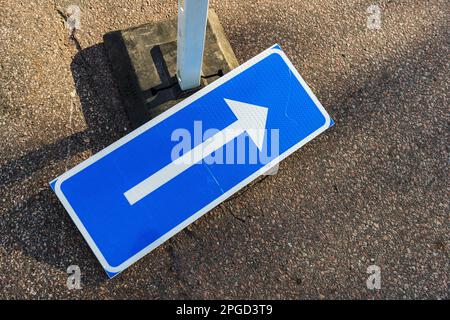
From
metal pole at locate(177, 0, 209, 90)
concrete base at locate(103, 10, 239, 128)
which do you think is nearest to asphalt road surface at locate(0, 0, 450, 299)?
concrete base at locate(103, 10, 239, 128)

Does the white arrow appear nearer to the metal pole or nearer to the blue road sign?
the blue road sign

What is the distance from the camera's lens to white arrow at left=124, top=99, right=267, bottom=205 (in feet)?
7.86

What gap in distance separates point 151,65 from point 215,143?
62cm

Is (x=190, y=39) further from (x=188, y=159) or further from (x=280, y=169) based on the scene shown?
(x=280, y=169)

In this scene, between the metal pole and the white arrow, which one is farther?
the white arrow

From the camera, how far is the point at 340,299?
7.98ft

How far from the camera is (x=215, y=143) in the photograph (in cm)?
249

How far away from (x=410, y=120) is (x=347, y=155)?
0.49m

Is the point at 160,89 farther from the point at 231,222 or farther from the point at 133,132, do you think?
the point at 231,222

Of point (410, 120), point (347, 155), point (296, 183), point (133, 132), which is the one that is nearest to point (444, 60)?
point (410, 120)

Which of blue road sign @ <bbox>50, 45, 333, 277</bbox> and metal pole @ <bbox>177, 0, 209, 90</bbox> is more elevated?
metal pole @ <bbox>177, 0, 209, 90</bbox>

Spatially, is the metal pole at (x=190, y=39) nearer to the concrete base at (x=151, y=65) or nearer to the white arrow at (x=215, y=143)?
the concrete base at (x=151, y=65)

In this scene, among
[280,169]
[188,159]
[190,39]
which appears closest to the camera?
[190,39]

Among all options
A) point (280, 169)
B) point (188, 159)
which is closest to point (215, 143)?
point (188, 159)
